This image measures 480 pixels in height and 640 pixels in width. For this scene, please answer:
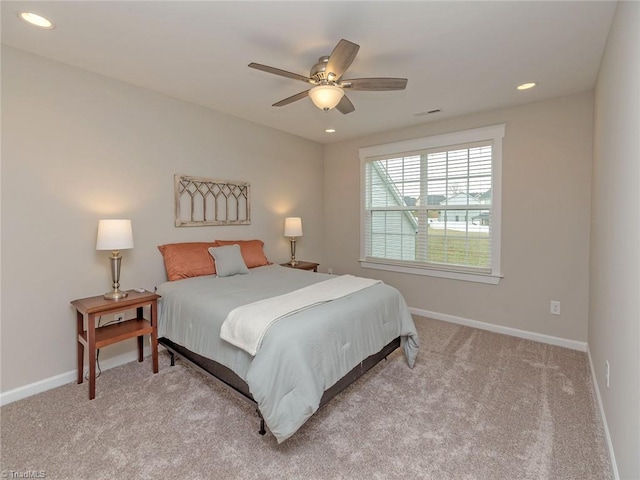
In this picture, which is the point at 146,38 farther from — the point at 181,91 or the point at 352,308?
the point at 352,308

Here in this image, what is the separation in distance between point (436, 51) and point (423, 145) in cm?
182

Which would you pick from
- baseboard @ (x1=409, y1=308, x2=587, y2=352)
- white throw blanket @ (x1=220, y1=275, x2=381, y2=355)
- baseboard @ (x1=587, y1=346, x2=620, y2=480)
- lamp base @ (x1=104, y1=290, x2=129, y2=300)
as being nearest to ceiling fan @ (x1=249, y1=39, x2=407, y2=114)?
white throw blanket @ (x1=220, y1=275, x2=381, y2=355)

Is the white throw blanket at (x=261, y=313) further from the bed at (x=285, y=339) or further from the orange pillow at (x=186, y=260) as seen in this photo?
the orange pillow at (x=186, y=260)

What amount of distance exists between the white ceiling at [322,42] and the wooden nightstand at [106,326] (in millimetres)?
1868

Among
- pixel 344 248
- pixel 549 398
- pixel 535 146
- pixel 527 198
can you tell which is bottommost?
pixel 549 398

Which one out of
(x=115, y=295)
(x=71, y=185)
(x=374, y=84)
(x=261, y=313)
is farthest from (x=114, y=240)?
(x=374, y=84)

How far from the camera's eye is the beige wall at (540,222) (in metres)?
3.05

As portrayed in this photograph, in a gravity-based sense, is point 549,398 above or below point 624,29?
below

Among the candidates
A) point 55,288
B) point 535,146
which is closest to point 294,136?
point 535,146

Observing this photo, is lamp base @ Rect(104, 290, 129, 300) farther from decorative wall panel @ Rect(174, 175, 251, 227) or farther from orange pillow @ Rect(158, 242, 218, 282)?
decorative wall panel @ Rect(174, 175, 251, 227)

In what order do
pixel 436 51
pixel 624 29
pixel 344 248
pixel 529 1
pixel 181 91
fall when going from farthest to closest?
pixel 344 248 → pixel 181 91 → pixel 436 51 → pixel 529 1 → pixel 624 29

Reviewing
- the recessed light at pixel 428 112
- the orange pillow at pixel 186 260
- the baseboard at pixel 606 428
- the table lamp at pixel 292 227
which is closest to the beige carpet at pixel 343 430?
the baseboard at pixel 606 428

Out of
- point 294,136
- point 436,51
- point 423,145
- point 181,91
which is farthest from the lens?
point 294,136

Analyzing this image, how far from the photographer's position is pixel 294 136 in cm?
458
